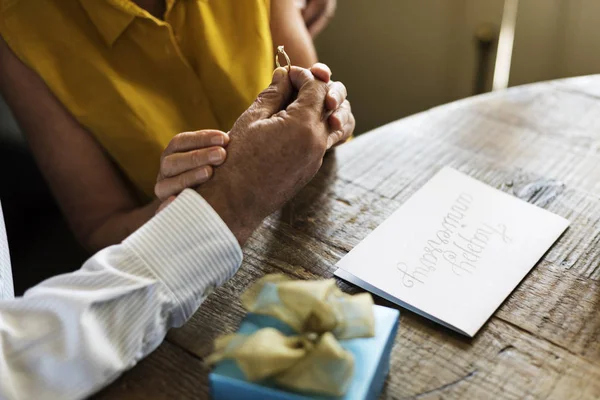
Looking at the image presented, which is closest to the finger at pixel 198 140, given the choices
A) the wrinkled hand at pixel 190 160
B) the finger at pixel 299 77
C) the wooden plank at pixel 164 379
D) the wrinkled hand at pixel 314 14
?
the wrinkled hand at pixel 190 160

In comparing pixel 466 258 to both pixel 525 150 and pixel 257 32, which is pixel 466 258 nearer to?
pixel 525 150

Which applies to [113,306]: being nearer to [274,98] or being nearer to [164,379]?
[164,379]

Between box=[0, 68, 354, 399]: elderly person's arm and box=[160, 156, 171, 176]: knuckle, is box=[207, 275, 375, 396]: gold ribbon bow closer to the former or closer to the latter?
box=[0, 68, 354, 399]: elderly person's arm

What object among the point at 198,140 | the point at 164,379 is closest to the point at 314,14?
the point at 198,140

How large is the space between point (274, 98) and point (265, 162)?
110 millimetres

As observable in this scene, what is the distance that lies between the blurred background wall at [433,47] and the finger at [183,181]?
122cm

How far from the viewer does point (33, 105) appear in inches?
35.7

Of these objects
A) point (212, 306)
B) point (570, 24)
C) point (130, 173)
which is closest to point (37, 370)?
point (212, 306)

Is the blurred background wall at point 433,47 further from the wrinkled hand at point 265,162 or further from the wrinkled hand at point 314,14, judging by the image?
the wrinkled hand at point 265,162

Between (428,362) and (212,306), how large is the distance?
0.22 m

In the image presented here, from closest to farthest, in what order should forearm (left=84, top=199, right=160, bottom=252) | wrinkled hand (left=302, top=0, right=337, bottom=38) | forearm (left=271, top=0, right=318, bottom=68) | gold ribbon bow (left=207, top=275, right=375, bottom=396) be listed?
1. gold ribbon bow (left=207, top=275, right=375, bottom=396)
2. forearm (left=84, top=199, right=160, bottom=252)
3. forearm (left=271, top=0, right=318, bottom=68)
4. wrinkled hand (left=302, top=0, right=337, bottom=38)

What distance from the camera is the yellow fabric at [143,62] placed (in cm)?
88

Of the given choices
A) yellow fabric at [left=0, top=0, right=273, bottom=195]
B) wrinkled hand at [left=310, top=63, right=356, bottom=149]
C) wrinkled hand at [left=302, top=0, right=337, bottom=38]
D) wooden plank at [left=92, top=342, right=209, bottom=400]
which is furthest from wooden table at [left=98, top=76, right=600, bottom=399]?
wrinkled hand at [left=302, top=0, right=337, bottom=38]

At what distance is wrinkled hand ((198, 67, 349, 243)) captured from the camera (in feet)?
2.12
